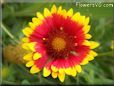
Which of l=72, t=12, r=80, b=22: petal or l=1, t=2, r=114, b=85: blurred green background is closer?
l=72, t=12, r=80, b=22: petal

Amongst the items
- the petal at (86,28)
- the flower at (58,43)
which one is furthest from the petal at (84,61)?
the petal at (86,28)

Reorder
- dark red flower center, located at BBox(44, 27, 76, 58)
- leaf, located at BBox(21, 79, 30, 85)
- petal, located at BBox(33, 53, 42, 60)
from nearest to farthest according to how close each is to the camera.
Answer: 1. petal, located at BBox(33, 53, 42, 60)
2. dark red flower center, located at BBox(44, 27, 76, 58)
3. leaf, located at BBox(21, 79, 30, 85)

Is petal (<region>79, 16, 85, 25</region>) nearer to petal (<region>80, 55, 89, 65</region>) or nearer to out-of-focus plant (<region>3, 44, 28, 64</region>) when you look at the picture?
petal (<region>80, 55, 89, 65</region>)

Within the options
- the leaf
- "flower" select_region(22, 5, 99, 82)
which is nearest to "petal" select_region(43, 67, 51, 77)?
"flower" select_region(22, 5, 99, 82)

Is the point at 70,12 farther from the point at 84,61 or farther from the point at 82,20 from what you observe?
the point at 84,61

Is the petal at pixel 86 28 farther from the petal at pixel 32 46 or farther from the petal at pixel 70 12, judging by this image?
the petal at pixel 32 46

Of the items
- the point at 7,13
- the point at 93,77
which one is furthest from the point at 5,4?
the point at 93,77
